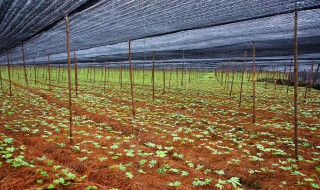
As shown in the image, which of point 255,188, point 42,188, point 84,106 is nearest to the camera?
point 42,188

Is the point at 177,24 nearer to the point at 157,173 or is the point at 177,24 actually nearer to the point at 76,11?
the point at 76,11

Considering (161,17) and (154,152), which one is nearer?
(154,152)

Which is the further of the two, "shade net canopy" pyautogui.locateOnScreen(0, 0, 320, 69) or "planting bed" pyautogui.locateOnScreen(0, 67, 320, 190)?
"shade net canopy" pyautogui.locateOnScreen(0, 0, 320, 69)

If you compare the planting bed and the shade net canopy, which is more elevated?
the shade net canopy

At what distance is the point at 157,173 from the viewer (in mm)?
4074

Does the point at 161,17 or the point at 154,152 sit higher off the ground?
the point at 161,17

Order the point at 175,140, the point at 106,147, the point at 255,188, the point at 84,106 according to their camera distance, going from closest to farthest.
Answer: the point at 255,188 → the point at 106,147 → the point at 175,140 → the point at 84,106

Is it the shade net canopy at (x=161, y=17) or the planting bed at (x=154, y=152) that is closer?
the planting bed at (x=154, y=152)

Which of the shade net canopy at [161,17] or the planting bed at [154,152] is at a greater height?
the shade net canopy at [161,17]

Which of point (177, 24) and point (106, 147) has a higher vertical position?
point (177, 24)

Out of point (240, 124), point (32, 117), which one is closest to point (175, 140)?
point (240, 124)

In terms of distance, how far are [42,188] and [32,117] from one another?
5.29 meters

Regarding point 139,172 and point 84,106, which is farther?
point 84,106

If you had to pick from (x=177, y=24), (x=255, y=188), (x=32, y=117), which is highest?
(x=177, y=24)
